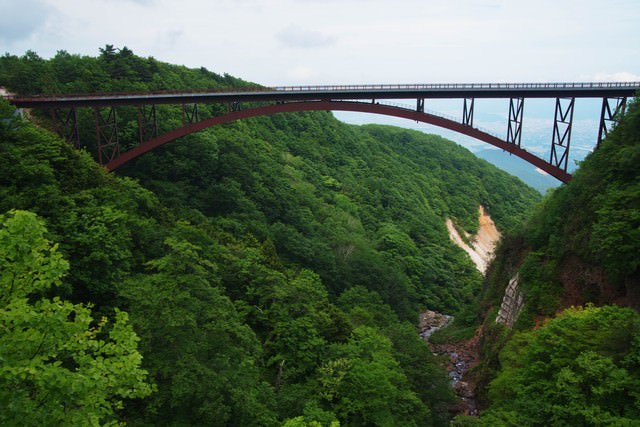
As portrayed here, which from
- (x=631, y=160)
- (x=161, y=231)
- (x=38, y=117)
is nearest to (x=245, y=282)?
(x=161, y=231)

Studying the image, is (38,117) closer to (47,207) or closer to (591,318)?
(47,207)

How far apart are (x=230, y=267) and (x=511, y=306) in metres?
15.6

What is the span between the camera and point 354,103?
33.2 m

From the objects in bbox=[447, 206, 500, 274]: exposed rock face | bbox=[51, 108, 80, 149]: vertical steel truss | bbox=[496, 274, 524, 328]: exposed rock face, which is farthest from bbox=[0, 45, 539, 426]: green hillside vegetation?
bbox=[447, 206, 500, 274]: exposed rock face

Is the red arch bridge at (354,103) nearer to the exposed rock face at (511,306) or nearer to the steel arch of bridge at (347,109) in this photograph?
the steel arch of bridge at (347,109)

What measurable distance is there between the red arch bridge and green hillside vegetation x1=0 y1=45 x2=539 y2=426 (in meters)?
2.62

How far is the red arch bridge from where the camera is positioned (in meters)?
28.6

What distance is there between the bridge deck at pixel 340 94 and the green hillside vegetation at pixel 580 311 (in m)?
4.11

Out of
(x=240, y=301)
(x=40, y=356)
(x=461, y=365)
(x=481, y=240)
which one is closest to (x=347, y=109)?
(x=461, y=365)

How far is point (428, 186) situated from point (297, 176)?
34.5 metres

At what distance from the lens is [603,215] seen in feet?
63.7

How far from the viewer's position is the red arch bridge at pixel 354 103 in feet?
93.9

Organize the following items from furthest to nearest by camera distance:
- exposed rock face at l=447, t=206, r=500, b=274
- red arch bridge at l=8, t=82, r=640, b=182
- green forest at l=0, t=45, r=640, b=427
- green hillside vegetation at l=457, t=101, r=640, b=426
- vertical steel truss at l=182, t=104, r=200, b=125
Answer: exposed rock face at l=447, t=206, r=500, b=274, vertical steel truss at l=182, t=104, r=200, b=125, red arch bridge at l=8, t=82, r=640, b=182, green hillside vegetation at l=457, t=101, r=640, b=426, green forest at l=0, t=45, r=640, b=427

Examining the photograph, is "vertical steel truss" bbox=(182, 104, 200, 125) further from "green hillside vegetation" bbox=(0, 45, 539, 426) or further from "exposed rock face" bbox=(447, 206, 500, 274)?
"exposed rock face" bbox=(447, 206, 500, 274)
